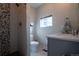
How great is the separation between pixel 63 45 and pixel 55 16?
14.0 inches

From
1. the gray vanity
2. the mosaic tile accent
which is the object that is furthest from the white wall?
the gray vanity

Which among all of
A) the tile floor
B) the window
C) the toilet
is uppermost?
the window

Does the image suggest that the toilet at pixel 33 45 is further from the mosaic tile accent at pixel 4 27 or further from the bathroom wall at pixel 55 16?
the mosaic tile accent at pixel 4 27

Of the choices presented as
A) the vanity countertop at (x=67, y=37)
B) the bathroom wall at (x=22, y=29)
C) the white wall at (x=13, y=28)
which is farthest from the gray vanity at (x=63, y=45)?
the white wall at (x=13, y=28)

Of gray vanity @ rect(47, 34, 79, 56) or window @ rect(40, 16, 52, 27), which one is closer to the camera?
gray vanity @ rect(47, 34, 79, 56)

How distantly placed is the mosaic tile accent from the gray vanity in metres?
0.49

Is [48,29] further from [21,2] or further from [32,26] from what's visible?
[21,2]

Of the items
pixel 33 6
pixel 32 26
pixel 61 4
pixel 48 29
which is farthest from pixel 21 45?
pixel 61 4

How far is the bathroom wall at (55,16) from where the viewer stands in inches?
63.0

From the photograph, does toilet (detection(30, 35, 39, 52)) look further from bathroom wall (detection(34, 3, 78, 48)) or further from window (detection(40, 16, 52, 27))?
window (detection(40, 16, 52, 27))

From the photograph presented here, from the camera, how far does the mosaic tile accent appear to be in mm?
1599

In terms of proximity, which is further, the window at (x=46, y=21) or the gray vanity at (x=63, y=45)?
the window at (x=46, y=21)

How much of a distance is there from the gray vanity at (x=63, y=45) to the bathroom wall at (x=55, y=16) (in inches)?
2.8

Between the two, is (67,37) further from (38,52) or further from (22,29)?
(22,29)
